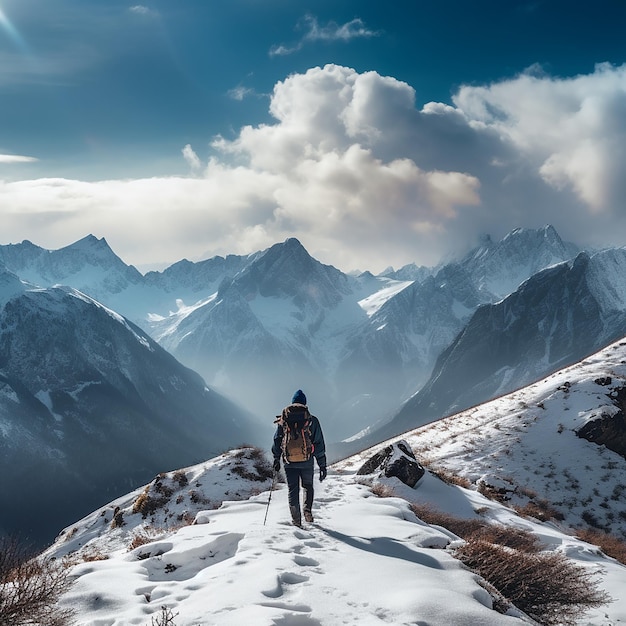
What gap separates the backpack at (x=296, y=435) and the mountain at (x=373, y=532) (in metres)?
1.65

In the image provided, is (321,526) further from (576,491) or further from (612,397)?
(612,397)

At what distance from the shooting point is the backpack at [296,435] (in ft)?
39.9

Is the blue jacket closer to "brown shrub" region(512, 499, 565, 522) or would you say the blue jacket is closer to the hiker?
the hiker

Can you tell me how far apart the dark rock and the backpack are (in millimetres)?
9055

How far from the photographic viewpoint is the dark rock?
2000cm

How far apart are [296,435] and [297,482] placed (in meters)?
1.21

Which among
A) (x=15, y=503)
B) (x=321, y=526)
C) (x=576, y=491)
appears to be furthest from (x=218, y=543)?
(x=15, y=503)

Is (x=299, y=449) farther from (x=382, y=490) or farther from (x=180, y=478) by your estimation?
(x=180, y=478)

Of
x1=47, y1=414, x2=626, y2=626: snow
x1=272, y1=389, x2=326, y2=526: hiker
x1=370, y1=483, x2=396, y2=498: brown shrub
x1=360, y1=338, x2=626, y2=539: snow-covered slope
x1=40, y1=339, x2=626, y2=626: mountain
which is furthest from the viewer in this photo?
x1=360, y1=338, x2=626, y2=539: snow-covered slope

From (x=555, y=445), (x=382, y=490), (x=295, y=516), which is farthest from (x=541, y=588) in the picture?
(x=555, y=445)

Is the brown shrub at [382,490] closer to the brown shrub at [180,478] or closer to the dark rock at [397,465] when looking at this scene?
the dark rock at [397,465]

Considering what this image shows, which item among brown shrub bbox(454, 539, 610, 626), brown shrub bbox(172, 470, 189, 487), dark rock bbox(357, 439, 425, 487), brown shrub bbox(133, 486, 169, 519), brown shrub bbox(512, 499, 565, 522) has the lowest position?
brown shrub bbox(512, 499, 565, 522)

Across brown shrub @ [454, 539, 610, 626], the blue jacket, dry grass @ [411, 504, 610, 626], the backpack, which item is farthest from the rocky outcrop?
the backpack

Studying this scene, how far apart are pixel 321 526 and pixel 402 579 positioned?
183 inches
